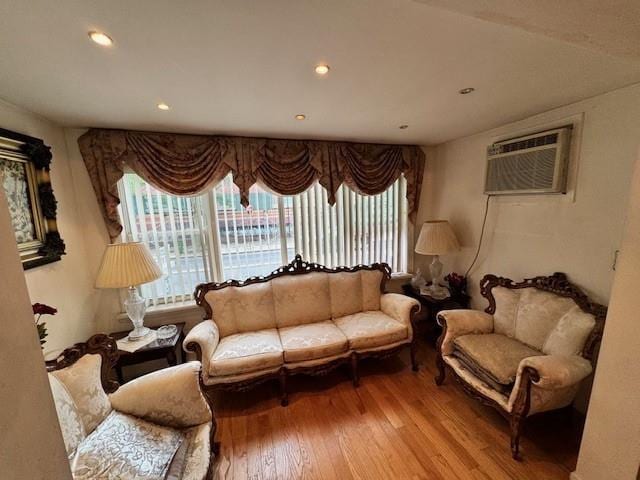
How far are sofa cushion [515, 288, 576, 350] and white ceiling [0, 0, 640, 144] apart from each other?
1.40 m

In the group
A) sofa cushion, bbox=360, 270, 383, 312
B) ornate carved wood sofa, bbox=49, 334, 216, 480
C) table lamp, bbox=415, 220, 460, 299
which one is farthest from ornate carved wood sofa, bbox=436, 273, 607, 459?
ornate carved wood sofa, bbox=49, 334, 216, 480

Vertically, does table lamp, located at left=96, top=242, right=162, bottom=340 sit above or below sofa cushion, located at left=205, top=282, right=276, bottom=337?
above

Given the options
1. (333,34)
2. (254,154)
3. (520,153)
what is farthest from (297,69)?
(520,153)

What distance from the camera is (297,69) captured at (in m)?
1.26

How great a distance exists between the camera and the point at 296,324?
247cm

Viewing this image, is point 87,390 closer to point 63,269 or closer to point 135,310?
point 135,310

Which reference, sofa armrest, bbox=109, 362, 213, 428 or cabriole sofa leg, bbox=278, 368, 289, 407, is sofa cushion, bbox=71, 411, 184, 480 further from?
cabriole sofa leg, bbox=278, 368, 289, 407

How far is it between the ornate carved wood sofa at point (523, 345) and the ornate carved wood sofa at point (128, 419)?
174 centimetres

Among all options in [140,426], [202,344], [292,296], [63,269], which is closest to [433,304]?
[292,296]

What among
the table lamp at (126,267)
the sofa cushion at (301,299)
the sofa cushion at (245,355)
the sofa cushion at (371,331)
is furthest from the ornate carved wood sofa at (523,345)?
the table lamp at (126,267)

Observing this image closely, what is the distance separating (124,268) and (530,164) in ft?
10.5

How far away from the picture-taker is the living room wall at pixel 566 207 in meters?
1.64

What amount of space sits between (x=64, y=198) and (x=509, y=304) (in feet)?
11.9

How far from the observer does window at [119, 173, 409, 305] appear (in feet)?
7.81
